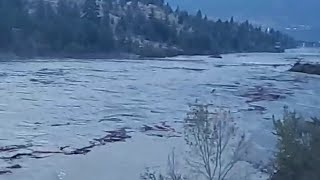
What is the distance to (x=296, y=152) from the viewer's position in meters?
13.6

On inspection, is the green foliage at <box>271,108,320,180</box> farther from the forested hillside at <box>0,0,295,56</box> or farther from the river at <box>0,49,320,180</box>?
the forested hillside at <box>0,0,295,56</box>

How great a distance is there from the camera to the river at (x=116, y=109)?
2058cm

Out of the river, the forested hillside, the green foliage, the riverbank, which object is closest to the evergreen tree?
the forested hillside

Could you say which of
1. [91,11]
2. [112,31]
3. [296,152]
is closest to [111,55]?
[112,31]

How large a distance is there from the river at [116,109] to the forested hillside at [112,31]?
25114 millimetres

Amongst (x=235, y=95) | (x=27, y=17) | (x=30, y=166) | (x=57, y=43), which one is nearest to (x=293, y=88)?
(x=235, y=95)

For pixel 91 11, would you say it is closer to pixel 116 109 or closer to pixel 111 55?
pixel 111 55

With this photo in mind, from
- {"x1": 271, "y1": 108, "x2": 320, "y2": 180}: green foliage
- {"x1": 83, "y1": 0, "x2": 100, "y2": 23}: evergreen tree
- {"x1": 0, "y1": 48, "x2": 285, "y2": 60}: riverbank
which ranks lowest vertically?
{"x1": 0, "y1": 48, "x2": 285, "y2": 60}: riverbank

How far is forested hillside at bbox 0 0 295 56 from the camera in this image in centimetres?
8300

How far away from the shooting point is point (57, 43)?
8338cm

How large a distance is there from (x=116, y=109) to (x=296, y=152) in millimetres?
19177

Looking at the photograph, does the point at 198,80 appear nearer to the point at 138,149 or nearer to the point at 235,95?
the point at 235,95

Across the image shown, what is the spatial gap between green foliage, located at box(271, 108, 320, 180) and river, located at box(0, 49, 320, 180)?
19.6ft

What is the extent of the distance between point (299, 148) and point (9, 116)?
58.7ft
